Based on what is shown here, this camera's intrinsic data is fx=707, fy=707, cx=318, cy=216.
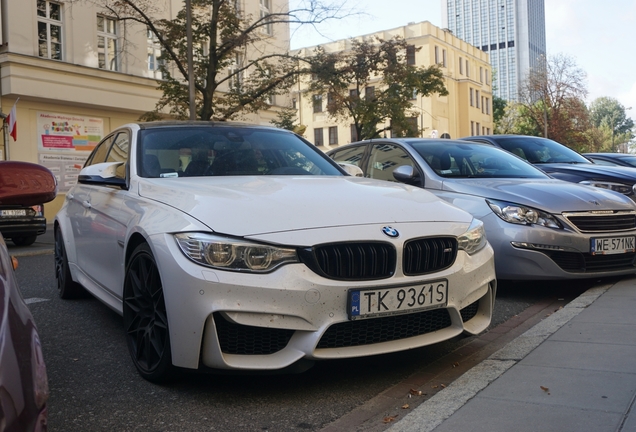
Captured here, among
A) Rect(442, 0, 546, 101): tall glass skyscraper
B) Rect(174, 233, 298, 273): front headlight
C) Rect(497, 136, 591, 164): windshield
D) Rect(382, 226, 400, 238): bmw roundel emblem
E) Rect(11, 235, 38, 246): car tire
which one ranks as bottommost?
Rect(11, 235, 38, 246): car tire

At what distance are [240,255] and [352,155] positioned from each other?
16.4ft

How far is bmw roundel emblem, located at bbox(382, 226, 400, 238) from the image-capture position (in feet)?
11.4

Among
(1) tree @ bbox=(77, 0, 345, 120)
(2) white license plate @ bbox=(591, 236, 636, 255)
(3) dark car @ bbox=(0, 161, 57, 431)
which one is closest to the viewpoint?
(3) dark car @ bbox=(0, 161, 57, 431)

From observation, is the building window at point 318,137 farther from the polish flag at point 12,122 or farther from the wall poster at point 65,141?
the polish flag at point 12,122

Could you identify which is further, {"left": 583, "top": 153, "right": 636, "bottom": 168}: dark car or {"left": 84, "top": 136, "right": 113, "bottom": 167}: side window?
{"left": 583, "top": 153, "right": 636, "bottom": 168}: dark car

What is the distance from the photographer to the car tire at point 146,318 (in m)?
3.52

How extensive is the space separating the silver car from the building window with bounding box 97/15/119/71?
21.8 m

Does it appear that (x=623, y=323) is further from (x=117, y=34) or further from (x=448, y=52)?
(x=448, y=52)

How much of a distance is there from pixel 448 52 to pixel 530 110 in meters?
15.6

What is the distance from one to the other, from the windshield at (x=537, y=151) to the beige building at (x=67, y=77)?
14.6 metres

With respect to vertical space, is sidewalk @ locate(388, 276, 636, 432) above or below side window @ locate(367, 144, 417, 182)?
below

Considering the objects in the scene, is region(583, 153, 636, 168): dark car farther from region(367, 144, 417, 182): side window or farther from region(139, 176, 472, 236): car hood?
region(139, 176, 472, 236): car hood

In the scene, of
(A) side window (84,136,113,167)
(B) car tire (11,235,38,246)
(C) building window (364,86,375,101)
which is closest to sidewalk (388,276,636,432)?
(A) side window (84,136,113,167)

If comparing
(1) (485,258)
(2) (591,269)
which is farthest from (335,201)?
(2) (591,269)
